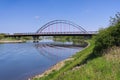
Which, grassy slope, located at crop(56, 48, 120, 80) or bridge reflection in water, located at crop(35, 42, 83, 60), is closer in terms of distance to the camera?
grassy slope, located at crop(56, 48, 120, 80)

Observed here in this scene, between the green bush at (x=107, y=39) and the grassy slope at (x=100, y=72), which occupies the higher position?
the green bush at (x=107, y=39)

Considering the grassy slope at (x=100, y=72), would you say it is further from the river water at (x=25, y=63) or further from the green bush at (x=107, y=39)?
the river water at (x=25, y=63)

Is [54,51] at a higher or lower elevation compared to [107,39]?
lower

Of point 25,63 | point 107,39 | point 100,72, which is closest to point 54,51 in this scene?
point 25,63

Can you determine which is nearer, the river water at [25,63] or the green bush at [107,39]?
the green bush at [107,39]

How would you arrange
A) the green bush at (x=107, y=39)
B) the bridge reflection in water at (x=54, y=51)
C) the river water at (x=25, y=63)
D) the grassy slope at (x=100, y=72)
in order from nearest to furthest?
the grassy slope at (x=100, y=72) → the green bush at (x=107, y=39) → the river water at (x=25, y=63) → the bridge reflection in water at (x=54, y=51)

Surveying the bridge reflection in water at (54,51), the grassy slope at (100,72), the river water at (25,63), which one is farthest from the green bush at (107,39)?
the bridge reflection in water at (54,51)

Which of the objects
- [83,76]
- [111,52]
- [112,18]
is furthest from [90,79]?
[112,18]

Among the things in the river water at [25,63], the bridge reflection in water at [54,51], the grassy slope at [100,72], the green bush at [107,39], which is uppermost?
the green bush at [107,39]

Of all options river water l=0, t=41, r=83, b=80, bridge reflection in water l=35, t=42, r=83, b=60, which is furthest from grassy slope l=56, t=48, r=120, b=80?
bridge reflection in water l=35, t=42, r=83, b=60

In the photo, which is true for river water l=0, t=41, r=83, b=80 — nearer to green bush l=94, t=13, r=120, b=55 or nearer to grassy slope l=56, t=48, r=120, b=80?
green bush l=94, t=13, r=120, b=55

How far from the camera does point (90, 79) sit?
12195mm

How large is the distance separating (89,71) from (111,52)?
4.92 m

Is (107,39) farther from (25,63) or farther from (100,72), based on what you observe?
(25,63)
